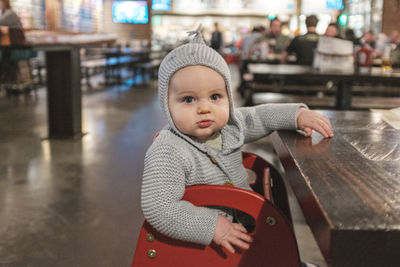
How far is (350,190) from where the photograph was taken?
0.73 meters

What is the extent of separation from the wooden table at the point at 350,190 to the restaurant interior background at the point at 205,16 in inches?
447

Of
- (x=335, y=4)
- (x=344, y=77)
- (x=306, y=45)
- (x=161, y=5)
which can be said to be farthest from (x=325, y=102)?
(x=161, y=5)

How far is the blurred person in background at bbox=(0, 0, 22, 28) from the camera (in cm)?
654

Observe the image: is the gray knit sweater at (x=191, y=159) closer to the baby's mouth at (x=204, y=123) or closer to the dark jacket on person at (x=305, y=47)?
the baby's mouth at (x=204, y=123)

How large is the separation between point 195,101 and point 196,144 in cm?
11

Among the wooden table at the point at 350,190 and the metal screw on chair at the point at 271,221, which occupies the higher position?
the wooden table at the point at 350,190

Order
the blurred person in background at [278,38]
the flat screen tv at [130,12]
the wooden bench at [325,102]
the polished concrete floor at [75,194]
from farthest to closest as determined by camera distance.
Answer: the flat screen tv at [130,12] < the blurred person in background at [278,38] < the wooden bench at [325,102] < the polished concrete floor at [75,194]

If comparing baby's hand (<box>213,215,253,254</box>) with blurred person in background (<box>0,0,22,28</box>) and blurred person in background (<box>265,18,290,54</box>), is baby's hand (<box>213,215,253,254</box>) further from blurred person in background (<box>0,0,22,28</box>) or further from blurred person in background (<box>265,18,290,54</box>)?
blurred person in background (<box>265,18,290,54</box>)

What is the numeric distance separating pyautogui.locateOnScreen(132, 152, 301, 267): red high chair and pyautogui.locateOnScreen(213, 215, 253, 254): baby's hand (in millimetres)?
32

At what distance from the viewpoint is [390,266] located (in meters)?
0.60

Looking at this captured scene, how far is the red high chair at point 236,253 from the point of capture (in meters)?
0.99

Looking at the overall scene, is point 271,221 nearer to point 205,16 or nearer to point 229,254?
point 229,254

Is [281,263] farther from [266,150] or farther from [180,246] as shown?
[266,150]

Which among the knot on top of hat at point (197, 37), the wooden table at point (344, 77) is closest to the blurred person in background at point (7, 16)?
the wooden table at point (344, 77)
